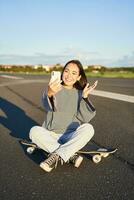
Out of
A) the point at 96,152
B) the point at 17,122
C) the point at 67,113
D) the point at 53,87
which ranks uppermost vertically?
the point at 53,87

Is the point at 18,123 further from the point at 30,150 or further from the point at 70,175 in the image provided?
the point at 70,175

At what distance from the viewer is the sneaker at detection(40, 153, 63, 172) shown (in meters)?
5.71

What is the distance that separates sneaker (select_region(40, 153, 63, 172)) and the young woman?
233mm

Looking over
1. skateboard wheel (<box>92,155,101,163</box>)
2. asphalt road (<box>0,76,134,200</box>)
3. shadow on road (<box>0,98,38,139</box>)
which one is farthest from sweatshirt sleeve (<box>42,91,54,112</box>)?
shadow on road (<box>0,98,38,139</box>)

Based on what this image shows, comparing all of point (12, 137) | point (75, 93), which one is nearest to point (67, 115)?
point (75, 93)

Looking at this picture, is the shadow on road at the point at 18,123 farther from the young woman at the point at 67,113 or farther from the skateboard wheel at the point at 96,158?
the skateboard wheel at the point at 96,158

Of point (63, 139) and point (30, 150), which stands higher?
point (63, 139)

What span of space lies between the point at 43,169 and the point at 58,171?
0.67 feet

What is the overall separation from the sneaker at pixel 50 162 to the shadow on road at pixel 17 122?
274 cm

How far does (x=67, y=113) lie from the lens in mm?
6504

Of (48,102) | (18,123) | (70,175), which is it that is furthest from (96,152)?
(18,123)

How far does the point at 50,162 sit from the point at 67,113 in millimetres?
984

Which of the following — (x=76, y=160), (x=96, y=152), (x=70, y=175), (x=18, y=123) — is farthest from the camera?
(x=18, y=123)

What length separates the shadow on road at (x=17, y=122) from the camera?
9164 mm
